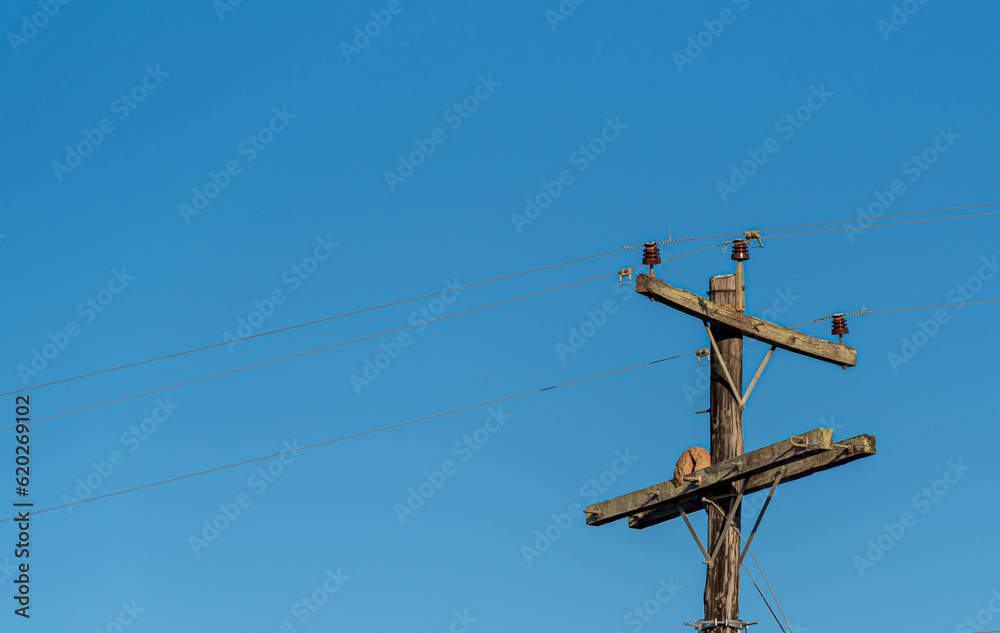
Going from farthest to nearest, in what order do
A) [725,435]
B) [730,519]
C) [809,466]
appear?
[725,435] → [730,519] → [809,466]

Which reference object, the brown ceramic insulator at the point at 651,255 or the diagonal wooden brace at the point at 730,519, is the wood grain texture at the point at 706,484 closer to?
the diagonal wooden brace at the point at 730,519

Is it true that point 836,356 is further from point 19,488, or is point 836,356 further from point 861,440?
point 19,488

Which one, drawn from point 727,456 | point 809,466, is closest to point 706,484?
point 727,456

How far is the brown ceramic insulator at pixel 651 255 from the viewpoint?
1387 cm

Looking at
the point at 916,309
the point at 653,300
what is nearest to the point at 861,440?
the point at 653,300

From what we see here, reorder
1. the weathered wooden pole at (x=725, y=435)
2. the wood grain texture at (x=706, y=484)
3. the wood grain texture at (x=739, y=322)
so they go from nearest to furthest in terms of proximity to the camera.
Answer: the wood grain texture at (x=706, y=484), the weathered wooden pole at (x=725, y=435), the wood grain texture at (x=739, y=322)

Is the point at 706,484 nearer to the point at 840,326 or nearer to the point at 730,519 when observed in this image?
the point at 730,519

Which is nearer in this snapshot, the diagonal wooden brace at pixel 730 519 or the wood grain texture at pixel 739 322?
the diagonal wooden brace at pixel 730 519

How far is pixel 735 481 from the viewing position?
1309cm

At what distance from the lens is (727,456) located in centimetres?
1339

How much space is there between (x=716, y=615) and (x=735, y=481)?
1276 millimetres

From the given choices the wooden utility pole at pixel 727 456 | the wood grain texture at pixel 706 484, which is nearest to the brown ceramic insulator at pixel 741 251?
the wooden utility pole at pixel 727 456

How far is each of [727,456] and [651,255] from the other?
2.16 m

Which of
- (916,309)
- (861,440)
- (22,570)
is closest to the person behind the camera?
(861,440)
